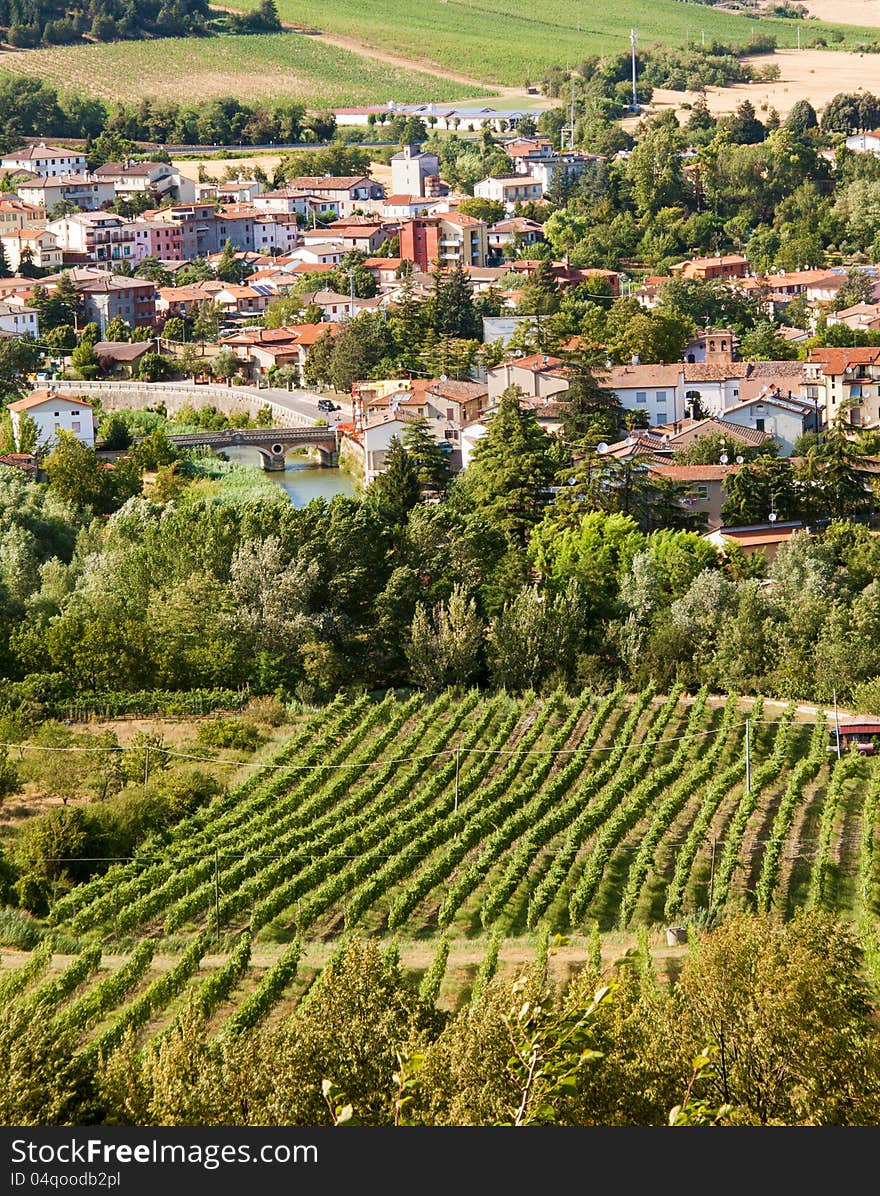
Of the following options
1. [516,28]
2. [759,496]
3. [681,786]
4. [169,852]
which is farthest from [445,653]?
[516,28]

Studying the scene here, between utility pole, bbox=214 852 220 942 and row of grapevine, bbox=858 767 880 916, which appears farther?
row of grapevine, bbox=858 767 880 916

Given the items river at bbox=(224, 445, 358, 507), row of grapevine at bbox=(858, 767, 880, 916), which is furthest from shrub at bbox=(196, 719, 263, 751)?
river at bbox=(224, 445, 358, 507)

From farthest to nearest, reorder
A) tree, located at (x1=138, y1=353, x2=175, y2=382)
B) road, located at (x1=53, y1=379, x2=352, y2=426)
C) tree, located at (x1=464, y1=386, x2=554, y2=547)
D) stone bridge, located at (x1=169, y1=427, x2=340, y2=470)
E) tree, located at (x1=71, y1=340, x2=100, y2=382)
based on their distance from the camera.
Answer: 1. tree, located at (x1=71, y1=340, x2=100, y2=382)
2. tree, located at (x1=138, y1=353, x2=175, y2=382)
3. road, located at (x1=53, y1=379, x2=352, y2=426)
4. stone bridge, located at (x1=169, y1=427, x2=340, y2=470)
5. tree, located at (x1=464, y1=386, x2=554, y2=547)

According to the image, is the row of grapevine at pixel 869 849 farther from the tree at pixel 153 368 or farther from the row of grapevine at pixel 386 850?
the tree at pixel 153 368

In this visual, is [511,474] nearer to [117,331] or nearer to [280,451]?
[280,451]

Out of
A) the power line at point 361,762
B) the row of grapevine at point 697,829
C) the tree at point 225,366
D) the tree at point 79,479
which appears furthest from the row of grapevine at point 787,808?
the tree at point 225,366

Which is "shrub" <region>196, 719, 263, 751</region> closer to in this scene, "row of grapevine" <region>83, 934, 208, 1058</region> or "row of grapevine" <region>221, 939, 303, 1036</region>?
"row of grapevine" <region>83, 934, 208, 1058</region>
